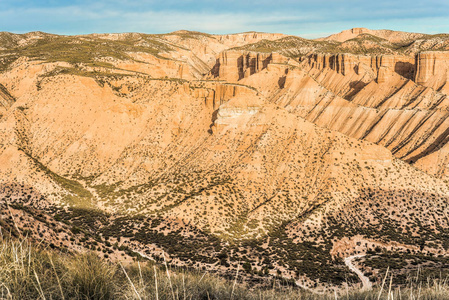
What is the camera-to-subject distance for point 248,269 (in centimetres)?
3089

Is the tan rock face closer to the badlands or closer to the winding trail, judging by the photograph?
the badlands

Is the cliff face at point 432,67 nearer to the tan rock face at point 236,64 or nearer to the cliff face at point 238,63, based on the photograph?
the cliff face at point 238,63

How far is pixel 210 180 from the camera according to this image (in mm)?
46500

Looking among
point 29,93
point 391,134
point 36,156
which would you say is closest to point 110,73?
point 29,93

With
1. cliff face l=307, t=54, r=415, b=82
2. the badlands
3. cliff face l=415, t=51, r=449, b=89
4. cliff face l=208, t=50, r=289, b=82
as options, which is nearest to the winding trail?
the badlands

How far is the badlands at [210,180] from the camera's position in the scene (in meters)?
33.3

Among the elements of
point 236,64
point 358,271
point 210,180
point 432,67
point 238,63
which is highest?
point 238,63

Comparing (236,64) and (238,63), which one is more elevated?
(238,63)

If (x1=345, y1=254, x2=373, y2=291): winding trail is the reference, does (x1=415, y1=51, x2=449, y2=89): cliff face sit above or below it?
above

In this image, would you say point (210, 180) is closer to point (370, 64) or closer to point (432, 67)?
point (432, 67)

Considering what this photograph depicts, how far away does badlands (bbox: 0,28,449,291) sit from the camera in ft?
109

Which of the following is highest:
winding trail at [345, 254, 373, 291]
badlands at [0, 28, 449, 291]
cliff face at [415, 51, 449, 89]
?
cliff face at [415, 51, 449, 89]

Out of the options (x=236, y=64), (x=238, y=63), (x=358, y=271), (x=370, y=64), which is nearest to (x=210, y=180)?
(x=358, y=271)

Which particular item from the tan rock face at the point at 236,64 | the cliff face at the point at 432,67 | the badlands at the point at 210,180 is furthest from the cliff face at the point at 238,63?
the badlands at the point at 210,180
